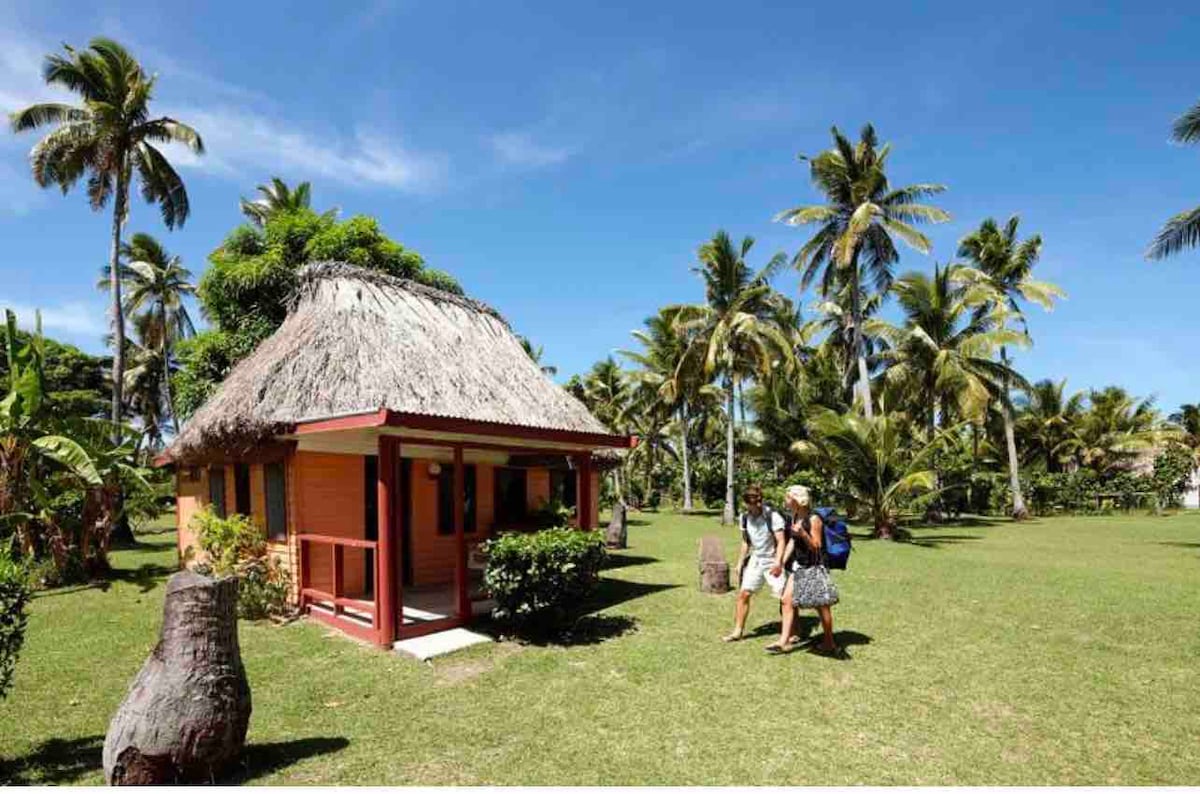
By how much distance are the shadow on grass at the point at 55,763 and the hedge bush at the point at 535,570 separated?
11.9ft

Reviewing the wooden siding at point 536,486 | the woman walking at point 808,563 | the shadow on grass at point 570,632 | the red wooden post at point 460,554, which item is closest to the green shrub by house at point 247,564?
the red wooden post at point 460,554

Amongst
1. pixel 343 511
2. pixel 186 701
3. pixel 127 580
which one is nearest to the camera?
pixel 186 701

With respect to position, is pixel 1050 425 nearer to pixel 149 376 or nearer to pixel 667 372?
pixel 667 372

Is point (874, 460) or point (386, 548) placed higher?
point (874, 460)

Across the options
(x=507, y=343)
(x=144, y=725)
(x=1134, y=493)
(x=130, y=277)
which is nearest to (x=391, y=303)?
(x=507, y=343)

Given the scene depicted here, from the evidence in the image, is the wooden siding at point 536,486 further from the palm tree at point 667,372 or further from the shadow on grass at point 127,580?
the palm tree at point 667,372

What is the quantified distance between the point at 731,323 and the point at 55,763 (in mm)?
21270

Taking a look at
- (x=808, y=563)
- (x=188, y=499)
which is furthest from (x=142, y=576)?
(x=808, y=563)

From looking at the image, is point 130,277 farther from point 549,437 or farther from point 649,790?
point 649,790

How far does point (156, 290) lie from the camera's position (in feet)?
114

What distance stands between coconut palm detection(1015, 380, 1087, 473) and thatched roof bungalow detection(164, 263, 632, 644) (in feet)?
111

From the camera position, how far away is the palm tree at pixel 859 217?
24.1 m

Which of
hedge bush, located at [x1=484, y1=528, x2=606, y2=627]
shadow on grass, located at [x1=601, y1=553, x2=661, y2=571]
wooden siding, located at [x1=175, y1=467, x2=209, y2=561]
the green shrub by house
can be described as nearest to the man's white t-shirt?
hedge bush, located at [x1=484, y1=528, x2=606, y2=627]

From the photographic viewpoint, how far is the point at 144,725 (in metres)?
3.86
